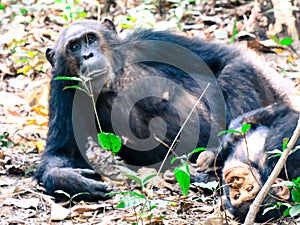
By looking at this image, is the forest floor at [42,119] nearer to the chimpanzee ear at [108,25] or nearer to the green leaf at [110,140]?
the green leaf at [110,140]

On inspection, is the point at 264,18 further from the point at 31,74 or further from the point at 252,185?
the point at 252,185

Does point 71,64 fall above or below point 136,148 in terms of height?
above

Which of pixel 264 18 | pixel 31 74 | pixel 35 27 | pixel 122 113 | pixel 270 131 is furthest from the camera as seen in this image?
pixel 35 27

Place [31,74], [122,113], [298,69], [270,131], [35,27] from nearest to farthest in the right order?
[270,131]
[122,113]
[298,69]
[31,74]
[35,27]

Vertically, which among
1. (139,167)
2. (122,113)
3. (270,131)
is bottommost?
(139,167)

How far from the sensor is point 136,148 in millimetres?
5703

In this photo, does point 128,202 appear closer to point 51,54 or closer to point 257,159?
point 257,159

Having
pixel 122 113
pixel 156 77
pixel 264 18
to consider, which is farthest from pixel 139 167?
pixel 264 18

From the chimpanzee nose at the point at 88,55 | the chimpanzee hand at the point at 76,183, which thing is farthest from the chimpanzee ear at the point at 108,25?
the chimpanzee hand at the point at 76,183

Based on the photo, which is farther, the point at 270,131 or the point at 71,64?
the point at 71,64

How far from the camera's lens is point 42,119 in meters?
6.89

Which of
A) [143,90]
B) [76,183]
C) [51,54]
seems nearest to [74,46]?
[51,54]

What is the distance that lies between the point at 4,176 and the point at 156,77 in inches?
68.2

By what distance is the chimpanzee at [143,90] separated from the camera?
546cm
